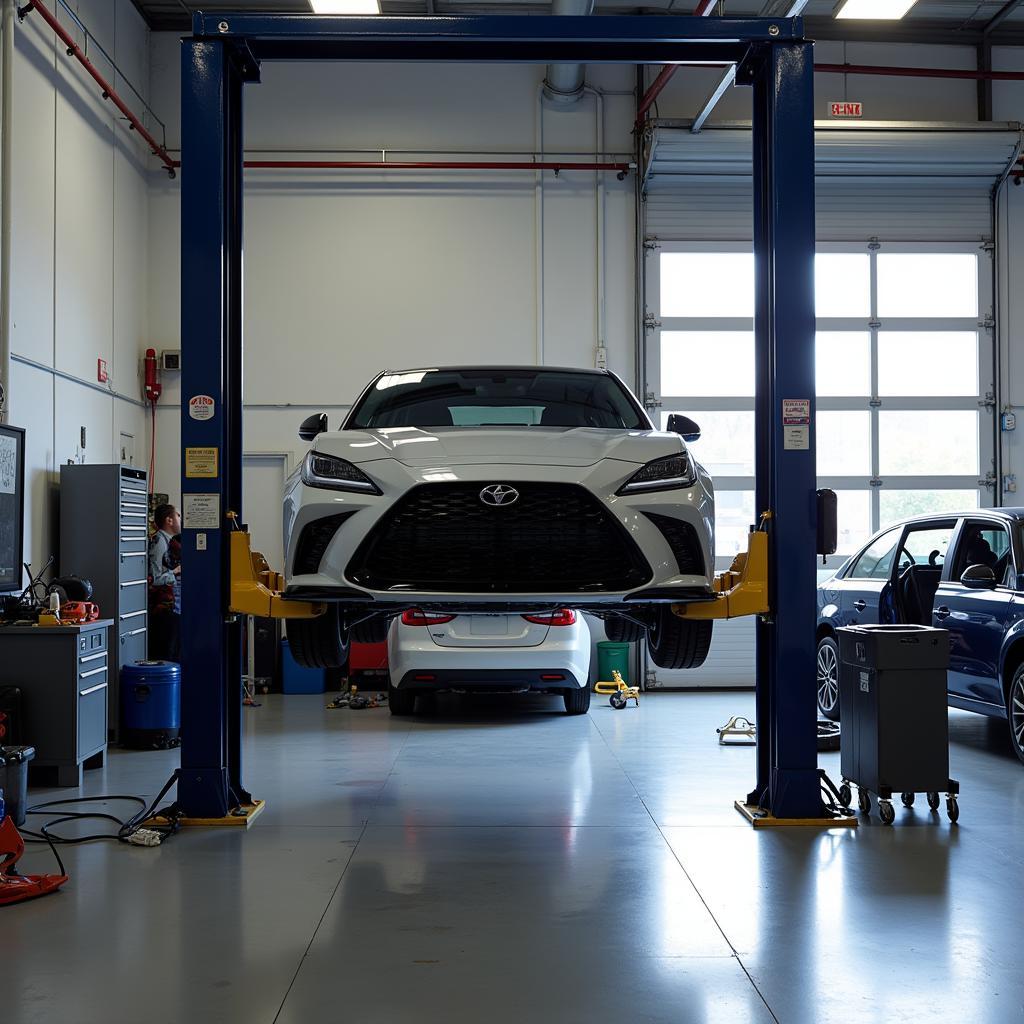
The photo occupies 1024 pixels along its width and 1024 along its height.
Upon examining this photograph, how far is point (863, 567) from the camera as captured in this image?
26.0 feet

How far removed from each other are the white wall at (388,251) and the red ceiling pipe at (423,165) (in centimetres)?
8

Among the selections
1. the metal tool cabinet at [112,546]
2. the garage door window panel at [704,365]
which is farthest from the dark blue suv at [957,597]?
the metal tool cabinet at [112,546]

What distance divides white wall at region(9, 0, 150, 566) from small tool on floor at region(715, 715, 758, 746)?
4.69 metres

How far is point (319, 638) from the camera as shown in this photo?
4648 mm

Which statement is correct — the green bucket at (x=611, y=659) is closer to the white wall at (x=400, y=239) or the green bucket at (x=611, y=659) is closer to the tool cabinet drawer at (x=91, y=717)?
the white wall at (x=400, y=239)

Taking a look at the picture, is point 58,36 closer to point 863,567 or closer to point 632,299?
point 632,299

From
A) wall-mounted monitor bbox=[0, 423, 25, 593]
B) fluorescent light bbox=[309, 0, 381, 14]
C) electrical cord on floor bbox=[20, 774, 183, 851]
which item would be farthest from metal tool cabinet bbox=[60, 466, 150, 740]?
fluorescent light bbox=[309, 0, 381, 14]

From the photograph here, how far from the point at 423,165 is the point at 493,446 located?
23.9 feet

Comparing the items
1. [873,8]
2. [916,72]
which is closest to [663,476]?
[873,8]

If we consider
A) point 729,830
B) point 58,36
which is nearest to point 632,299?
point 58,36

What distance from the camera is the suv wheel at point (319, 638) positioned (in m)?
4.61

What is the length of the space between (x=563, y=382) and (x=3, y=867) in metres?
3.09

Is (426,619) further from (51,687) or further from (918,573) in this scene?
(918,573)

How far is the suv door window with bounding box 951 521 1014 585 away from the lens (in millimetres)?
6492
